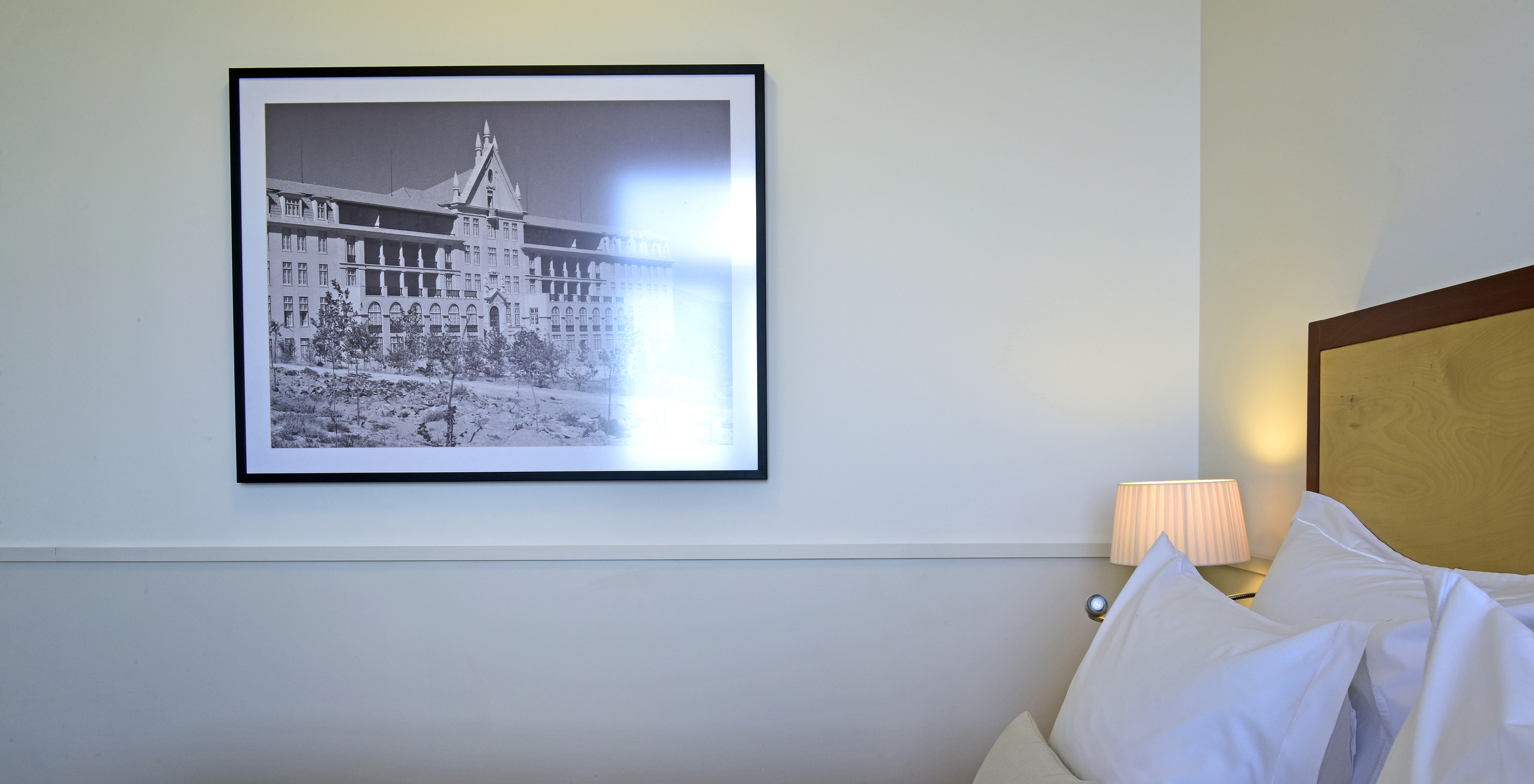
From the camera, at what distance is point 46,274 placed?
2.16 meters

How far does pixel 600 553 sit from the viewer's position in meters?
2.12

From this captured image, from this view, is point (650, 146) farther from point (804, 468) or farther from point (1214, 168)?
point (1214, 168)

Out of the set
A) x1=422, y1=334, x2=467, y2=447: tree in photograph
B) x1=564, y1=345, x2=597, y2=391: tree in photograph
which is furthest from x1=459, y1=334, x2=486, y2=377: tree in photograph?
x1=564, y1=345, x2=597, y2=391: tree in photograph

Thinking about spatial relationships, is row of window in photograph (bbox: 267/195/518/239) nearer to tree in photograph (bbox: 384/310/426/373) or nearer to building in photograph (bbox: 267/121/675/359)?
building in photograph (bbox: 267/121/675/359)

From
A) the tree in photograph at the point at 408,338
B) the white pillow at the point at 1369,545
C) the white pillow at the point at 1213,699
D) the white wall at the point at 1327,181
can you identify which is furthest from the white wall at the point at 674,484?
the white pillow at the point at 1213,699

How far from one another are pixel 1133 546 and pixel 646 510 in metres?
1.16

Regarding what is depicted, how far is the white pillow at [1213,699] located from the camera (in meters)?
0.90

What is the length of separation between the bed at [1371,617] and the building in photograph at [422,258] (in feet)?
5.01

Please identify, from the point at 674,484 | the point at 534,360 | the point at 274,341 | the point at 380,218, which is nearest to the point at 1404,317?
the point at 674,484

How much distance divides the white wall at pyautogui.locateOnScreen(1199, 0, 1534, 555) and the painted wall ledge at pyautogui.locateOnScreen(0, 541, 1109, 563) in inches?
20.8

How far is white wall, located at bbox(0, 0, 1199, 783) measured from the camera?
2129 mm

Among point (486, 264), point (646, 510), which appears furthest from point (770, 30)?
point (646, 510)

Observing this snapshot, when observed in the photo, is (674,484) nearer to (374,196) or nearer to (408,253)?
(408,253)

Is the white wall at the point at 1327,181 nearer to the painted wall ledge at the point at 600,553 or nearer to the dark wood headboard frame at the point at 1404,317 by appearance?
the dark wood headboard frame at the point at 1404,317
